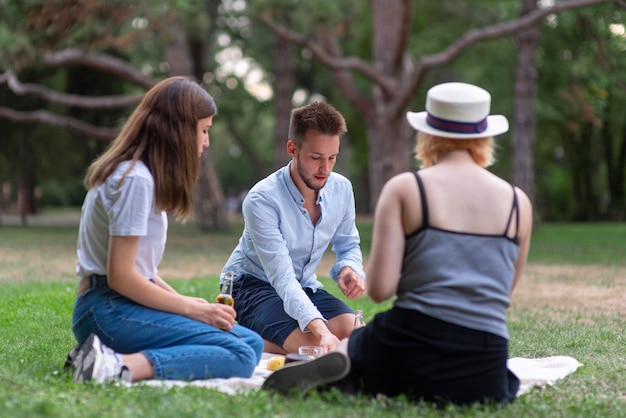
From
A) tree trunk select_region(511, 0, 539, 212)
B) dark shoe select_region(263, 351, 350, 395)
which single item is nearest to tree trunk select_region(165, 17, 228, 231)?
tree trunk select_region(511, 0, 539, 212)

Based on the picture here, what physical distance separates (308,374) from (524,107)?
2067 centimetres

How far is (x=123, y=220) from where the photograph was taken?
4453 millimetres

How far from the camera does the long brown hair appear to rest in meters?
4.62

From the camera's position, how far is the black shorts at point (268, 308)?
5.80m

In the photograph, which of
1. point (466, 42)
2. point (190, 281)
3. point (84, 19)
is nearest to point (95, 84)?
point (84, 19)

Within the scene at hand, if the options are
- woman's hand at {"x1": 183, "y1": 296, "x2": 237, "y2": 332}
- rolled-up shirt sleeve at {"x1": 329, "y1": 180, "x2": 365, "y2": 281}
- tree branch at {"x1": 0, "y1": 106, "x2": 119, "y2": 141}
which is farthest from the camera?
tree branch at {"x1": 0, "y1": 106, "x2": 119, "y2": 141}

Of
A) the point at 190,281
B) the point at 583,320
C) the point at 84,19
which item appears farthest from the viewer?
the point at 84,19

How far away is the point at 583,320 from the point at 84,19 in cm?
1252

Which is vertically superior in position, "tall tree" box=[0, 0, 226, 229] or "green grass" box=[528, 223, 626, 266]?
"tall tree" box=[0, 0, 226, 229]

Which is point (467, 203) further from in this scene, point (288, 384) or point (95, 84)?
point (95, 84)

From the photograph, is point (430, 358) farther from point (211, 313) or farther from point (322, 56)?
point (322, 56)

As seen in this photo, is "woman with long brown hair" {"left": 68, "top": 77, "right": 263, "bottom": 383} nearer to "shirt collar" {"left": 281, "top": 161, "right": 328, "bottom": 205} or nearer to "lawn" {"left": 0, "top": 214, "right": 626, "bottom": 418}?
"lawn" {"left": 0, "top": 214, "right": 626, "bottom": 418}

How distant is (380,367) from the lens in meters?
4.34

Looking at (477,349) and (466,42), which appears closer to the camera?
(477,349)
